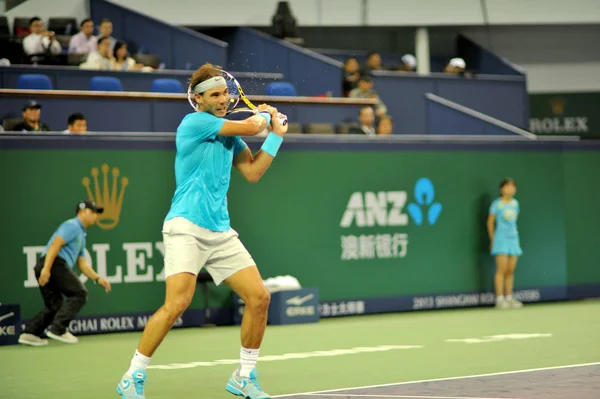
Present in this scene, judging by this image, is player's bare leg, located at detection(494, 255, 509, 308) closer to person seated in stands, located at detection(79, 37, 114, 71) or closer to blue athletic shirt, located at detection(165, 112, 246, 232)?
person seated in stands, located at detection(79, 37, 114, 71)

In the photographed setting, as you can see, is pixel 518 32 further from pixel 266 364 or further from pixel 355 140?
pixel 266 364

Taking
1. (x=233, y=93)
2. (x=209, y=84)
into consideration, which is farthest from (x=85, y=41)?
(x=209, y=84)

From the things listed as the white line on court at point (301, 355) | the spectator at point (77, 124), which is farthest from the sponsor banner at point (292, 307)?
the white line on court at point (301, 355)

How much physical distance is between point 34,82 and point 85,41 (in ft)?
10.2

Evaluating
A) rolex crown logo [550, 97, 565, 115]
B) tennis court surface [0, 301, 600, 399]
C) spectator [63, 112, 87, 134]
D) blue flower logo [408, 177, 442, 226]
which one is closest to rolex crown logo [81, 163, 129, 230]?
spectator [63, 112, 87, 134]

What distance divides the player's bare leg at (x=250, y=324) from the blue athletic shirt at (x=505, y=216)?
888 centimetres

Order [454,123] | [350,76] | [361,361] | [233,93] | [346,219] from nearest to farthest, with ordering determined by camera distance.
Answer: [233,93]
[361,361]
[346,219]
[350,76]
[454,123]

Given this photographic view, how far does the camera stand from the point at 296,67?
821 inches

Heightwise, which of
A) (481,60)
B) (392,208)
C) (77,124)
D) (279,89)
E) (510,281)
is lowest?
(510,281)

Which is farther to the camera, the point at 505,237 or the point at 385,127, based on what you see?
the point at 385,127

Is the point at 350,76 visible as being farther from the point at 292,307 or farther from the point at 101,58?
the point at 292,307

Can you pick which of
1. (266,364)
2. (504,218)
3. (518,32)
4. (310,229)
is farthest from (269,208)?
(518,32)

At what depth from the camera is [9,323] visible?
1201 centimetres

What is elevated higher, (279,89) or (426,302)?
(279,89)
